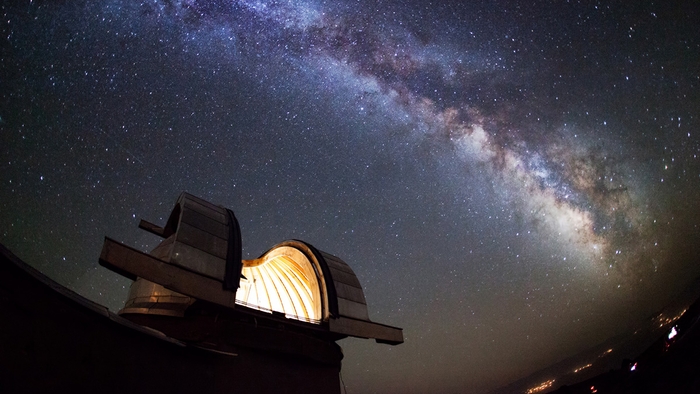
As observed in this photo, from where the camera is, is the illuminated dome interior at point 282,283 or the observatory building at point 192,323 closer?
the observatory building at point 192,323

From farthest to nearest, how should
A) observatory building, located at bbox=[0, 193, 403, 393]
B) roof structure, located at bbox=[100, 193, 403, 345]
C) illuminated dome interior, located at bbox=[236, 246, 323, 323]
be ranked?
illuminated dome interior, located at bbox=[236, 246, 323, 323], roof structure, located at bbox=[100, 193, 403, 345], observatory building, located at bbox=[0, 193, 403, 393]

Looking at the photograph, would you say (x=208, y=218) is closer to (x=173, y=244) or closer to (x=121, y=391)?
(x=173, y=244)

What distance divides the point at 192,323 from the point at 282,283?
20.2 feet

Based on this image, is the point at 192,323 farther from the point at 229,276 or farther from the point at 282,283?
the point at 282,283

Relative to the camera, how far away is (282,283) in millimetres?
16531

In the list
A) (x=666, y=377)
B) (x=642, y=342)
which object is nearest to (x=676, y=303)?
(x=642, y=342)

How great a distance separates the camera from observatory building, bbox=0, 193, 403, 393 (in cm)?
631

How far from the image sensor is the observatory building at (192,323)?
6.31m

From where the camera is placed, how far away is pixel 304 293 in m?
15.9

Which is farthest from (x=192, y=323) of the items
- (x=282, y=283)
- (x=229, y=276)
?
(x=282, y=283)

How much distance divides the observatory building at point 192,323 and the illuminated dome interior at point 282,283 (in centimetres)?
6

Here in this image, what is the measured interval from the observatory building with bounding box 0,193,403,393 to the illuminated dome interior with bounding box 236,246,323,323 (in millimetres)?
56

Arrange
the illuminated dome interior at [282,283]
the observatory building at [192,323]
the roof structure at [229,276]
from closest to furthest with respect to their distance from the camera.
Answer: the observatory building at [192,323]
the roof structure at [229,276]
the illuminated dome interior at [282,283]

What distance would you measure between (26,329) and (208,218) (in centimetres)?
542
